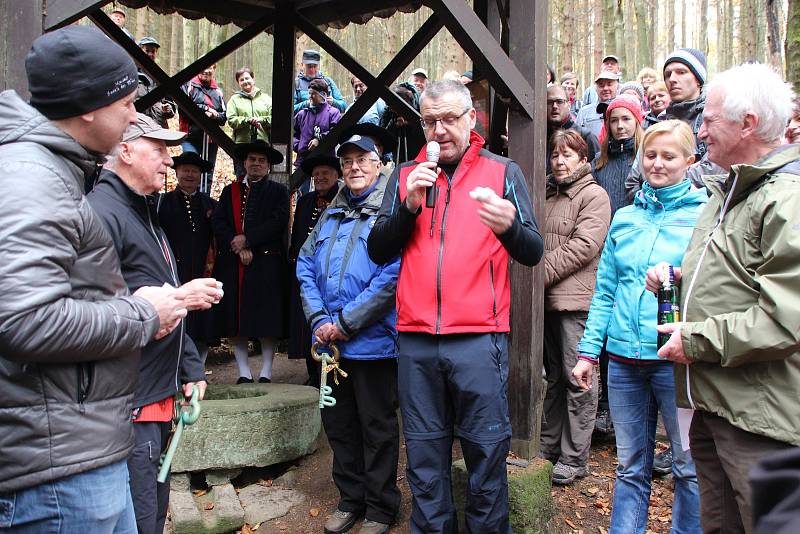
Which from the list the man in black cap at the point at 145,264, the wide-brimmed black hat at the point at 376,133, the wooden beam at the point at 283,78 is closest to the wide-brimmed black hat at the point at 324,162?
the wide-brimmed black hat at the point at 376,133

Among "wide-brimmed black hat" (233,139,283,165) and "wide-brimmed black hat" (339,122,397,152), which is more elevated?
"wide-brimmed black hat" (233,139,283,165)

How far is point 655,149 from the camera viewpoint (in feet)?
10.6

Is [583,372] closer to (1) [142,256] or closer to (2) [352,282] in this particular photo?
(2) [352,282]

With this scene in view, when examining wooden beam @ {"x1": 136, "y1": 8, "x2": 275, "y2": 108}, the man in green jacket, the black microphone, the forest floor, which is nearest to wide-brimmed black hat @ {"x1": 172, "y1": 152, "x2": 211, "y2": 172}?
wooden beam @ {"x1": 136, "y1": 8, "x2": 275, "y2": 108}

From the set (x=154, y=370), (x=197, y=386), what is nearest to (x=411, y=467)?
(x=197, y=386)

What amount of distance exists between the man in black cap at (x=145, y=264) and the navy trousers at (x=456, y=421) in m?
1.10

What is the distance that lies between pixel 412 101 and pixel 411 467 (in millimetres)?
5128

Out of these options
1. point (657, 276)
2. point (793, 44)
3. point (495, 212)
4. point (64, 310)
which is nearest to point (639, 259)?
point (657, 276)

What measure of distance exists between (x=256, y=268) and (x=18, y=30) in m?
3.71

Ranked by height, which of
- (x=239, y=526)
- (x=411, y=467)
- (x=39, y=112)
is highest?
(x=39, y=112)

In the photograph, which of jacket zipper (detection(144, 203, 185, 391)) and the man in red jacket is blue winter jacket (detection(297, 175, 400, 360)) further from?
jacket zipper (detection(144, 203, 185, 391))

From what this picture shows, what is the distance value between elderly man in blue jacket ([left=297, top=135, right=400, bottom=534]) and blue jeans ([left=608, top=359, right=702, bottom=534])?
1.36 m

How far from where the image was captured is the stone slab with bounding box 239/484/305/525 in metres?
4.59

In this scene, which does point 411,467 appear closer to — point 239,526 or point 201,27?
point 239,526
